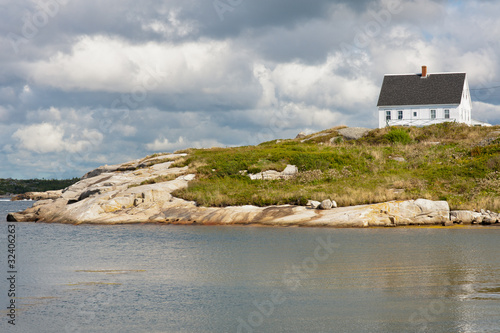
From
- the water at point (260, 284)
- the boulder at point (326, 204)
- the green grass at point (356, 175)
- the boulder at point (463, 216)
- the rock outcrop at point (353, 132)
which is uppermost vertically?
the rock outcrop at point (353, 132)

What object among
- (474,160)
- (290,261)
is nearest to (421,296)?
(290,261)

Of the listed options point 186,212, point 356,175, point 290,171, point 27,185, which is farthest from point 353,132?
point 27,185

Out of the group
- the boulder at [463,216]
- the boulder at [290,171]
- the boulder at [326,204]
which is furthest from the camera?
the boulder at [290,171]

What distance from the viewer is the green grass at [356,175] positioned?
37812 mm

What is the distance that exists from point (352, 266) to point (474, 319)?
7.27 metres

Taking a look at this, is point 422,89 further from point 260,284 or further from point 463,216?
point 260,284

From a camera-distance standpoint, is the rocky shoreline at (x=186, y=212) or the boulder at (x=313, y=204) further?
the boulder at (x=313, y=204)

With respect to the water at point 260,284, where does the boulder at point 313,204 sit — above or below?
above

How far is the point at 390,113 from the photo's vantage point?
262 feet

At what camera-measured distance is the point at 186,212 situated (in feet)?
125

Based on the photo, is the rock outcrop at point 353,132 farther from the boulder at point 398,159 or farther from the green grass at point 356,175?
the boulder at point 398,159

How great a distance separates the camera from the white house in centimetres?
7712

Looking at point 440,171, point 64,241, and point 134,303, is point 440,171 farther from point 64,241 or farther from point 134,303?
point 134,303

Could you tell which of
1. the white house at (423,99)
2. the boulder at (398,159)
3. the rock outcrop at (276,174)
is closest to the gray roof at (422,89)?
the white house at (423,99)
